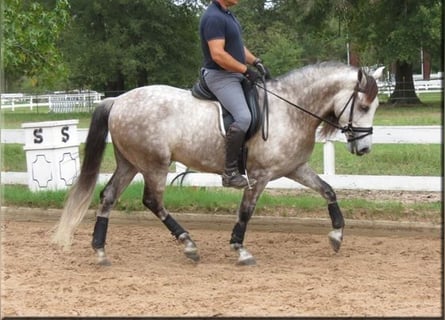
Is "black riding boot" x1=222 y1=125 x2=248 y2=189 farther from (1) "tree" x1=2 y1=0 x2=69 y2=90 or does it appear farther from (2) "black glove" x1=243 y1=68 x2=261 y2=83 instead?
(1) "tree" x1=2 y1=0 x2=69 y2=90

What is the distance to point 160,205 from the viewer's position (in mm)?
6617

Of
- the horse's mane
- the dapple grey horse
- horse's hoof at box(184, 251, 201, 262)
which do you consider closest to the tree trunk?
the horse's mane

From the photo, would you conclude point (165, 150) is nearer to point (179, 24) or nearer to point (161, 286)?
point (161, 286)

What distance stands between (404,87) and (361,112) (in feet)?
91.2

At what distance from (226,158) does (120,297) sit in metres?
1.71

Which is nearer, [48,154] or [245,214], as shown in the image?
[245,214]

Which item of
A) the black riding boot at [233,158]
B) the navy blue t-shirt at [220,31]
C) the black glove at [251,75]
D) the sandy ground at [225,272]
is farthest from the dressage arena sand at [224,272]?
the navy blue t-shirt at [220,31]

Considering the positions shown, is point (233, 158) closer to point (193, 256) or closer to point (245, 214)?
point (245, 214)

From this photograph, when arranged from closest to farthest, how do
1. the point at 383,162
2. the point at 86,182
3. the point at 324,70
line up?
1. the point at 324,70
2. the point at 86,182
3. the point at 383,162

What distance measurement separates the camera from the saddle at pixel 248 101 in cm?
631

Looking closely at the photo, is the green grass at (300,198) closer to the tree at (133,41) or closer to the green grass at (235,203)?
the green grass at (235,203)

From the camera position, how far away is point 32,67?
1312cm

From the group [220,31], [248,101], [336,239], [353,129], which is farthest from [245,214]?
[220,31]

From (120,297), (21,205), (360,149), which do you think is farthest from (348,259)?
(21,205)
